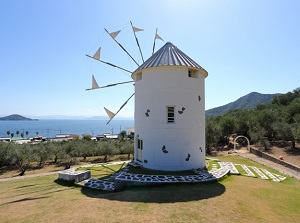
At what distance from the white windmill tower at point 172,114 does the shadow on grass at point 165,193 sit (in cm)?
385

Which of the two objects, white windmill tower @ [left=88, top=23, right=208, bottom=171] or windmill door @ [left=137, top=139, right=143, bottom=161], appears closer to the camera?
white windmill tower @ [left=88, top=23, right=208, bottom=171]

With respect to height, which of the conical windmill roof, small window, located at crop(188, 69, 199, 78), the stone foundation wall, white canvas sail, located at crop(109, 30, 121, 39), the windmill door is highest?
white canvas sail, located at crop(109, 30, 121, 39)

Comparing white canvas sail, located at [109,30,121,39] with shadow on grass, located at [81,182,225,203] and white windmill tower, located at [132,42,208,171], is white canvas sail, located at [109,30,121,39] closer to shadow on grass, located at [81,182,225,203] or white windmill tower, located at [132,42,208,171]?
white windmill tower, located at [132,42,208,171]

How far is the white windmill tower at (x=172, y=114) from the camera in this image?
16531 millimetres

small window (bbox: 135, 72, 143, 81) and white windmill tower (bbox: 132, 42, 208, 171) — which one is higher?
small window (bbox: 135, 72, 143, 81)

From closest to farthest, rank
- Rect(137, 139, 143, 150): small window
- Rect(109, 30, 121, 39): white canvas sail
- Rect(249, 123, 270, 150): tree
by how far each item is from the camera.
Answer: Rect(137, 139, 143, 150): small window → Rect(109, 30, 121, 39): white canvas sail → Rect(249, 123, 270, 150): tree

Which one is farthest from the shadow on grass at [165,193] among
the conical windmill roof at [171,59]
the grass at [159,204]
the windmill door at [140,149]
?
the conical windmill roof at [171,59]

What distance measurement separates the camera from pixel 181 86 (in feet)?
55.0

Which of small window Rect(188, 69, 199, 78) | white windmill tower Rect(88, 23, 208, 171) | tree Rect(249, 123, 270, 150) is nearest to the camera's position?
white windmill tower Rect(88, 23, 208, 171)

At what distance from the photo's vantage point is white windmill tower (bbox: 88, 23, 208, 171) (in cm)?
1653

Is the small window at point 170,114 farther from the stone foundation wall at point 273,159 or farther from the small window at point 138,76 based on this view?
the stone foundation wall at point 273,159

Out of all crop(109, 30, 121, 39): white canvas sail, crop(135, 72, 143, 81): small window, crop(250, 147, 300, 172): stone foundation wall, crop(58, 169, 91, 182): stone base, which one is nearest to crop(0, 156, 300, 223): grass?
crop(58, 169, 91, 182): stone base

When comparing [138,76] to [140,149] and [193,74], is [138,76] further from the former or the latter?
[140,149]

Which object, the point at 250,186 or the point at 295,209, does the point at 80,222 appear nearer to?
→ the point at 295,209
